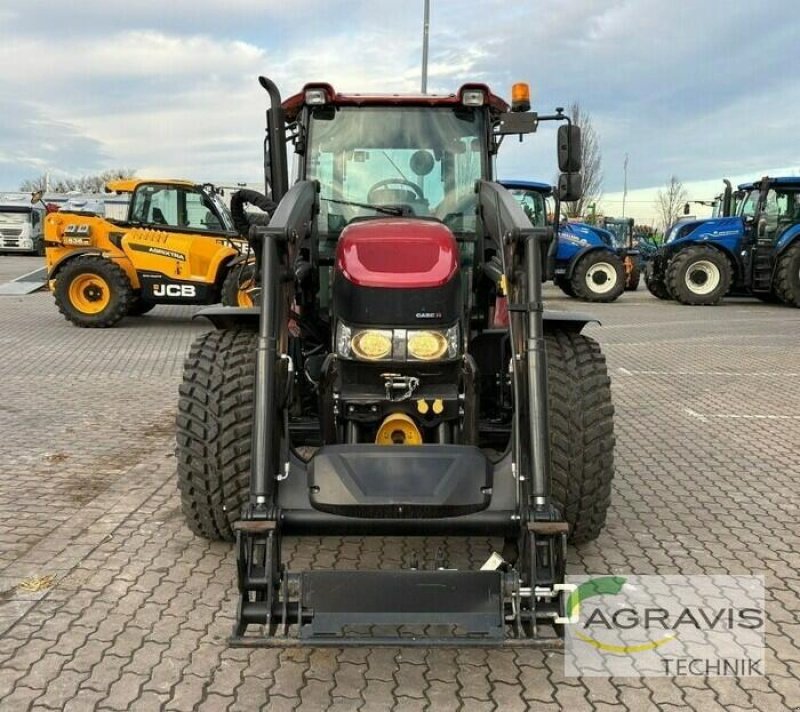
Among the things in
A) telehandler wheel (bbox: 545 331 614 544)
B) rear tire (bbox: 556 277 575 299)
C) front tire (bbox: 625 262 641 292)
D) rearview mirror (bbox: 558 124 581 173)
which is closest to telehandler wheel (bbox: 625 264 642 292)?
front tire (bbox: 625 262 641 292)

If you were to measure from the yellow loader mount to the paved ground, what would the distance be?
429 cm

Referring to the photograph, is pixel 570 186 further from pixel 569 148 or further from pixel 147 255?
pixel 147 255

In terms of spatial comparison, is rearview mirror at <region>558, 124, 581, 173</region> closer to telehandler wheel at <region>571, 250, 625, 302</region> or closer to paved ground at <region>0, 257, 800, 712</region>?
paved ground at <region>0, 257, 800, 712</region>

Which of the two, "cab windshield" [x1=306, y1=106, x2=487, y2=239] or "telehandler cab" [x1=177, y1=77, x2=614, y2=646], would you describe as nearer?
"telehandler cab" [x1=177, y1=77, x2=614, y2=646]

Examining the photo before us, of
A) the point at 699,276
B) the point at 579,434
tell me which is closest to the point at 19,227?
the point at 699,276

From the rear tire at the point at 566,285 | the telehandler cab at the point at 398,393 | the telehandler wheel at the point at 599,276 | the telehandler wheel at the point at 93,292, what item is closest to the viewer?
the telehandler cab at the point at 398,393

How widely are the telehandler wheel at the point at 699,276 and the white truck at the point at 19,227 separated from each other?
24.9 metres

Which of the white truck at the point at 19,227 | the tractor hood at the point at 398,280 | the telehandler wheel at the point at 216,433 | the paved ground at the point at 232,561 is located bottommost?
the paved ground at the point at 232,561

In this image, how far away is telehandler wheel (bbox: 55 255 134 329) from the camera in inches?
501

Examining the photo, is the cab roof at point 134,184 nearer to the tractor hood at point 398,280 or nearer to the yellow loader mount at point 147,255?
the yellow loader mount at point 147,255

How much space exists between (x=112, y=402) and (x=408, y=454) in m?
5.43

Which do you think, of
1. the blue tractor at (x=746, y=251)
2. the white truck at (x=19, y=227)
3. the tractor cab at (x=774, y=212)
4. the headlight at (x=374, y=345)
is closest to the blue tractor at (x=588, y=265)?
the blue tractor at (x=746, y=251)

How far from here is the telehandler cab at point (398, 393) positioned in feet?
9.26

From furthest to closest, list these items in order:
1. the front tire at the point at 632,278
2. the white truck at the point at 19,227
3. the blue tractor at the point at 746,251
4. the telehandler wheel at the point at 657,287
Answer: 1. the white truck at the point at 19,227
2. the front tire at the point at 632,278
3. the telehandler wheel at the point at 657,287
4. the blue tractor at the point at 746,251
